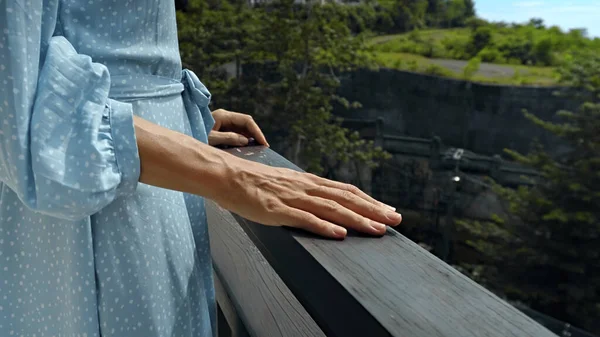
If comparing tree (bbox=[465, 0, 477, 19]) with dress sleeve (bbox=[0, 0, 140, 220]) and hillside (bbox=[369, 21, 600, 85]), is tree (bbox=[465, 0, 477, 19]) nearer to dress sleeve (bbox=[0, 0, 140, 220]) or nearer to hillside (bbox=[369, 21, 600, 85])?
hillside (bbox=[369, 21, 600, 85])

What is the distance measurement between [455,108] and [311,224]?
10.3 m

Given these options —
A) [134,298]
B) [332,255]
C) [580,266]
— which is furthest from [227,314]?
[580,266]

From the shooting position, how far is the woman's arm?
435 millimetres

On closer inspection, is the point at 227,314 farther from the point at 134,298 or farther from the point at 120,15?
A: the point at 120,15

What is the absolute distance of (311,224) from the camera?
0.45 metres

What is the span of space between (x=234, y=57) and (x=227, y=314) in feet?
25.5

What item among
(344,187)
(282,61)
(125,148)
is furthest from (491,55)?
(125,148)

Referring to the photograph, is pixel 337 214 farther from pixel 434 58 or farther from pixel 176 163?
pixel 434 58

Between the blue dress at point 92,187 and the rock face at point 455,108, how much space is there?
922cm

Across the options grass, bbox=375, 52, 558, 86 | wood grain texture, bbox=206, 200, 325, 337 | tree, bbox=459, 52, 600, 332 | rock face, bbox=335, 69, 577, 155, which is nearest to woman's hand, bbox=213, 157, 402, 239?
wood grain texture, bbox=206, 200, 325, 337

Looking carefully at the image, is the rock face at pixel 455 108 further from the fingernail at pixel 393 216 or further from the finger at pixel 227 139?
the fingernail at pixel 393 216

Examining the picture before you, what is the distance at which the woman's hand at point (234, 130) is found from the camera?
0.79 metres

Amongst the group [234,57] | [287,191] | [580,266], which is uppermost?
[287,191]

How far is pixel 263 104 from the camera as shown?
8414 millimetres
